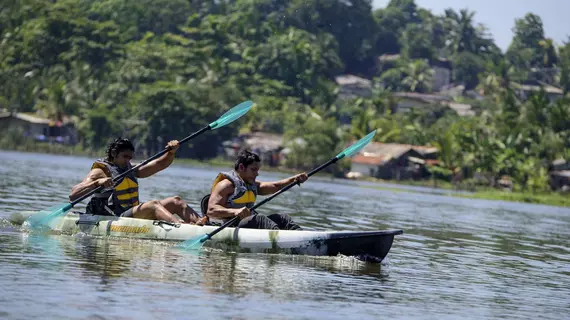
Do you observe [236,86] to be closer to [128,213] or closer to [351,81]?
[351,81]

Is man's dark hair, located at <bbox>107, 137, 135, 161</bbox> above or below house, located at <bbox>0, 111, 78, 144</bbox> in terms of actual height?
below

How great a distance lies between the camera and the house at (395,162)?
239 feet

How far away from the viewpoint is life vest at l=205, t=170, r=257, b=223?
45.2 ft

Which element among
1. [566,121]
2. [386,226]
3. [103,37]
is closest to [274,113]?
[103,37]

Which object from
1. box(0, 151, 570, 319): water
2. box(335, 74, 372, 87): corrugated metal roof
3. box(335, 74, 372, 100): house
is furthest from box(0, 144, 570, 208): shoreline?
box(0, 151, 570, 319): water

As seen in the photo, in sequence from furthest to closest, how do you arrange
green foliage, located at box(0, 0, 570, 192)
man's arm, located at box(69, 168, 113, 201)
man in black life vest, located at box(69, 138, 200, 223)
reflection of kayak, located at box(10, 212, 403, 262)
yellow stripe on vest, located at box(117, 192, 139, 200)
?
1. green foliage, located at box(0, 0, 570, 192)
2. yellow stripe on vest, located at box(117, 192, 139, 200)
3. man in black life vest, located at box(69, 138, 200, 223)
4. man's arm, located at box(69, 168, 113, 201)
5. reflection of kayak, located at box(10, 212, 403, 262)

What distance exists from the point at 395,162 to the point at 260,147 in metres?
8.94

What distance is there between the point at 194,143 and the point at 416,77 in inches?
1577

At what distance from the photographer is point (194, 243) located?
44.8 ft

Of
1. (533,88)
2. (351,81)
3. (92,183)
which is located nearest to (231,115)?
(92,183)

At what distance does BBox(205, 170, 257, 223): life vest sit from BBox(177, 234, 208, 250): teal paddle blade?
0.41 meters

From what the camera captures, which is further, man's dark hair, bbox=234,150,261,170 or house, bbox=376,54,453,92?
house, bbox=376,54,453,92

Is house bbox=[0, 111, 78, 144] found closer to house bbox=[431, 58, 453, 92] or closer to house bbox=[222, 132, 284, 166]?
house bbox=[222, 132, 284, 166]

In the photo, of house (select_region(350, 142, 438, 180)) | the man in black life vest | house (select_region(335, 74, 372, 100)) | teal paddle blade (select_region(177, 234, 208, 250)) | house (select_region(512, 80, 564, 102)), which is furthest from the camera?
house (select_region(335, 74, 372, 100))
